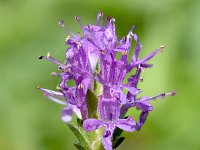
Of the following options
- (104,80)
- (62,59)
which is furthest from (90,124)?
(62,59)

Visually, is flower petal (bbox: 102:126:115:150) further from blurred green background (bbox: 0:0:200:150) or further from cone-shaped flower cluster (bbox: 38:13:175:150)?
blurred green background (bbox: 0:0:200:150)

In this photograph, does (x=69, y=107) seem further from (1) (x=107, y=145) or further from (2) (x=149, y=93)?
(2) (x=149, y=93)

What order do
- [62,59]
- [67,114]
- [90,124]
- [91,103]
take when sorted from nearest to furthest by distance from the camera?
[90,124] → [91,103] → [67,114] → [62,59]

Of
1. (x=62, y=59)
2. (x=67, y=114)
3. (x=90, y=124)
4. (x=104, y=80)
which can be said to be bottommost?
(x=62, y=59)

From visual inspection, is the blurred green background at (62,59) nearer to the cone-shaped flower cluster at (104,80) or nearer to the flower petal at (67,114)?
the flower petal at (67,114)

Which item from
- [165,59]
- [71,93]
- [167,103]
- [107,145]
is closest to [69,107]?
[71,93]

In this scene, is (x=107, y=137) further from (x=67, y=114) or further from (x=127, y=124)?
(x=67, y=114)

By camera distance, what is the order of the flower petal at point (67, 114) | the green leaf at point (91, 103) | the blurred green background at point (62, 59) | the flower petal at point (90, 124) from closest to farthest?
1. the flower petal at point (90, 124)
2. the green leaf at point (91, 103)
3. the flower petal at point (67, 114)
4. the blurred green background at point (62, 59)

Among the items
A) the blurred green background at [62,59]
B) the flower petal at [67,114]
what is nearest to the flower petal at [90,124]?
the flower petal at [67,114]
